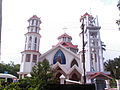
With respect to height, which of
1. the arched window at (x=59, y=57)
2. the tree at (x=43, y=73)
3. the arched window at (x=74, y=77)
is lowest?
the arched window at (x=74, y=77)

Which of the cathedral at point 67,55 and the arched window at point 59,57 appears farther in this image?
the arched window at point 59,57

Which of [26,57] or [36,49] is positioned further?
[36,49]

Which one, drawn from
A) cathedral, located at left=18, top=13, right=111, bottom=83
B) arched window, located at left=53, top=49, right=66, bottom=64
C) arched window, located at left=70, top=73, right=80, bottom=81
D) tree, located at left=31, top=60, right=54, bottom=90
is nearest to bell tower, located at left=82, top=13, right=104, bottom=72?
cathedral, located at left=18, top=13, right=111, bottom=83

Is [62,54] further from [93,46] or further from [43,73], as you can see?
[43,73]

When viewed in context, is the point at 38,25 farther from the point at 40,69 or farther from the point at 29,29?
the point at 40,69

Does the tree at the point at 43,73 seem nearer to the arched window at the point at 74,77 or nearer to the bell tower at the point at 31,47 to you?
the bell tower at the point at 31,47

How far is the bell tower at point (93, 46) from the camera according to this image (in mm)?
22733

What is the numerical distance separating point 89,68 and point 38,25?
559 inches

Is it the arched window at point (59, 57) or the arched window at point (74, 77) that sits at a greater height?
the arched window at point (59, 57)

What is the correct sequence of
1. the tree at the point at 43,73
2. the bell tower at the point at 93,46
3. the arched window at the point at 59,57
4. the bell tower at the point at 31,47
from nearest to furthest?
the tree at the point at 43,73 < the bell tower at the point at 93,46 < the bell tower at the point at 31,47 < the arched window at the point at 59,57

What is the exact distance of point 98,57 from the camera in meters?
23.3

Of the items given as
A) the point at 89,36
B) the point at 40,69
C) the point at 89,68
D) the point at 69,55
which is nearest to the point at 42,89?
the point at 40,69

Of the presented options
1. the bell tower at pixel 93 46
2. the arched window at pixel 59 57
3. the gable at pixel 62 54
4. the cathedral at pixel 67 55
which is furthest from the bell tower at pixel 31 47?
the bell tower at pixel 93 46

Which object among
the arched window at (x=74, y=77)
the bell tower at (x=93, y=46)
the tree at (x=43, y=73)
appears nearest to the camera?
the tree at (x=43, y=73)
